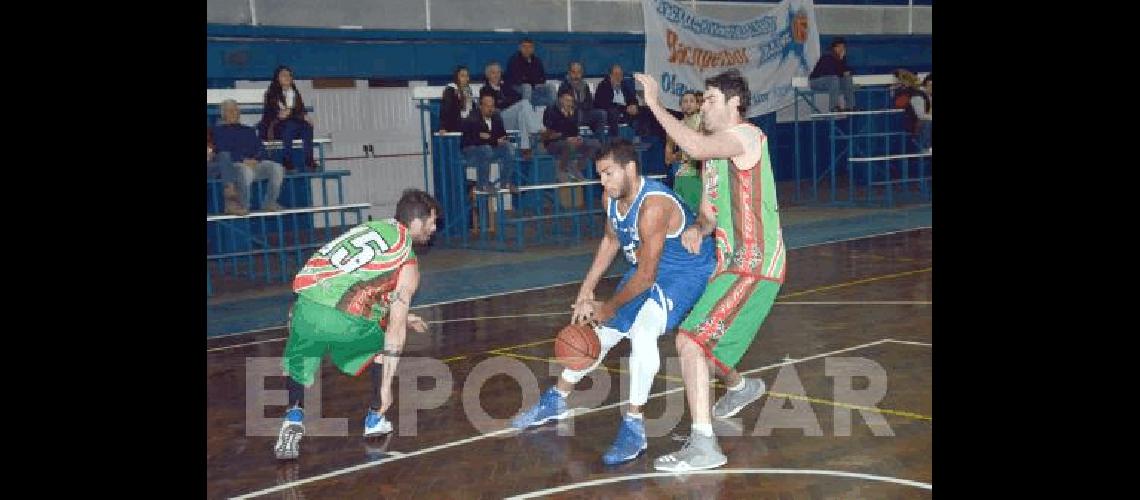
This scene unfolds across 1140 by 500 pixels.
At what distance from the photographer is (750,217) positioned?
19.3ft

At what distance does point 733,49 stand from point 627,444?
12.6 metres

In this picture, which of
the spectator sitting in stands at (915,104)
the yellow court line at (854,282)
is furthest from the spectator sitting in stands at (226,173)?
the spectator sitting in stands at (915,104)

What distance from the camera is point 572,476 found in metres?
5.83

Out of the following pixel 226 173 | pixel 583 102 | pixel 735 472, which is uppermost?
pixel 583 102

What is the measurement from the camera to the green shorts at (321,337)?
616cm

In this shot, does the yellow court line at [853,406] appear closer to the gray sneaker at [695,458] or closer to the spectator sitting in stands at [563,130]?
the gray sneaker at [695,458]

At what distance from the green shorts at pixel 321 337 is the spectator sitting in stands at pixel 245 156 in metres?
6.15

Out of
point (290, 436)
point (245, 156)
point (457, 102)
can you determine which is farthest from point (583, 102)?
point (290, 436)

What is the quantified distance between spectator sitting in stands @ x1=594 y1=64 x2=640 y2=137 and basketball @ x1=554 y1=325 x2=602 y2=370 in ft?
30.3

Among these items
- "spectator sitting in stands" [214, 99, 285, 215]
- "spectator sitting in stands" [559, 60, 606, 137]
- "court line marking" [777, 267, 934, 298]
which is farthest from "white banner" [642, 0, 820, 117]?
"spectator sitting in stands" [214, 99, 285, 215]

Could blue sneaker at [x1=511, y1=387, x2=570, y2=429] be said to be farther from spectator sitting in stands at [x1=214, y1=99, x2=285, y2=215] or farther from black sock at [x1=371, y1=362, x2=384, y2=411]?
spectator sitting in stands at [x1=214, y1=99, x2=285, y2=215]

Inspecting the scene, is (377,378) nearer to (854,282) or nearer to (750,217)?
(750,217)
